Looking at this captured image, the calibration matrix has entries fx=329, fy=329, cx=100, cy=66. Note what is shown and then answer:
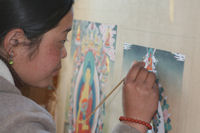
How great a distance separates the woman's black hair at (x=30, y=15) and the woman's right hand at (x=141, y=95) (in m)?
0.28

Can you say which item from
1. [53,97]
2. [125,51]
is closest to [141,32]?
[125,51]

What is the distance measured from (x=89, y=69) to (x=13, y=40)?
1.41ft

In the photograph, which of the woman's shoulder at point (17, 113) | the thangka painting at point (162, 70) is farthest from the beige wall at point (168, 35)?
the woman's shoulder at point (17, 113)

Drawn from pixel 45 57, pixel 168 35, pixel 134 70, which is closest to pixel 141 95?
pixel 134 70

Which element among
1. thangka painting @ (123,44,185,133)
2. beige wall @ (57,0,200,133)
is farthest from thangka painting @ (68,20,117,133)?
thangka painting @ (123,44,185,133)

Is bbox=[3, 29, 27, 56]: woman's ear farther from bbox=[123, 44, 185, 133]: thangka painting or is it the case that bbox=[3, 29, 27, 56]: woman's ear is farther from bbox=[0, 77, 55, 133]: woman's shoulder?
bbox=[123, 44, 185, 133]: thangka painting

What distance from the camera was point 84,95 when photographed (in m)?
1.25

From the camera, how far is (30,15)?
805mm

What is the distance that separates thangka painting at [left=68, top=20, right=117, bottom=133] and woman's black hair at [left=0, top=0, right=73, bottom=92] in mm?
312

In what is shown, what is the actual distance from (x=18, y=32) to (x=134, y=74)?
34 centimetres

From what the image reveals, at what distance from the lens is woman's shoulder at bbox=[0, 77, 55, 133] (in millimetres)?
754

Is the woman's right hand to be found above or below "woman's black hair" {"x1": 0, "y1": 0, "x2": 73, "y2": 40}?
below

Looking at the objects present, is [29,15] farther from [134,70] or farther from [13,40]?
[134,70]

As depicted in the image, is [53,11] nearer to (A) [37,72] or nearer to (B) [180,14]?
(A) [37,72]
